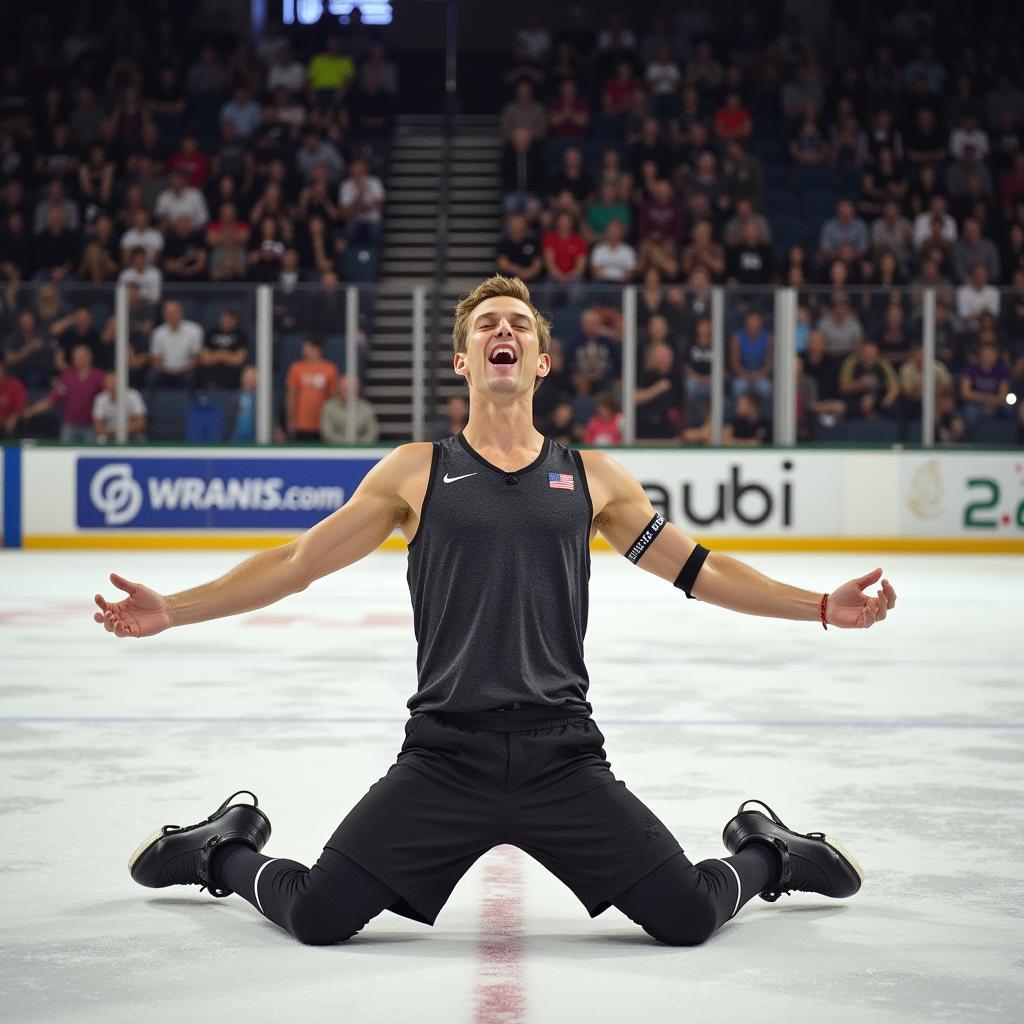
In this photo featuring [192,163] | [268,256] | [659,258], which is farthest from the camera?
[192,163]

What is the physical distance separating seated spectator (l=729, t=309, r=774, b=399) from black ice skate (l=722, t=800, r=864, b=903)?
12.2 metres

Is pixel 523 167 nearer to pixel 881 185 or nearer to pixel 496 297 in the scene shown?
pixel 881 185

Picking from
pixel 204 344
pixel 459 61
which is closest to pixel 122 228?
pixel 204 344

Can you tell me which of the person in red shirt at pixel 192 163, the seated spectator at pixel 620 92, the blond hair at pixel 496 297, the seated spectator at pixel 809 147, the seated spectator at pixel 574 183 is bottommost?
the blond hair at pixel 496 297

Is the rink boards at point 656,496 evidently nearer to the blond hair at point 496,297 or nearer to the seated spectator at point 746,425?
the seated spectator at point 746,425

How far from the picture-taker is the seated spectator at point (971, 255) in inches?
744

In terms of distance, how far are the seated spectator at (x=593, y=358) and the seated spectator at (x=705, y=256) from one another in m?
2.38

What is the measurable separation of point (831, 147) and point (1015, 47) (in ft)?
12.1

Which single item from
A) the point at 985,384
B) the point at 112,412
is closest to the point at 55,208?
the point at 112,412

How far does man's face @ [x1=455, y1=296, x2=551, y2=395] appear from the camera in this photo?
13.9 feet

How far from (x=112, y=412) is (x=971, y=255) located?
30.2 ft

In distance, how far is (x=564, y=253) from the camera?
60.6 feet

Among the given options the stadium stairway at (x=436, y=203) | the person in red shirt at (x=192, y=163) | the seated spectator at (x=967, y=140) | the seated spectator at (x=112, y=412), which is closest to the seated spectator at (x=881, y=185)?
the seated spectator at (x=967, y=140)

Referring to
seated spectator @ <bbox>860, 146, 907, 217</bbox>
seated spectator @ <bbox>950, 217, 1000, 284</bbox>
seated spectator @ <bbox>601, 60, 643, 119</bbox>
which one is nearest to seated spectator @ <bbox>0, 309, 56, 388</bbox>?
seated spectator @ <bbox>601, 60, 643, 119</bbox>
